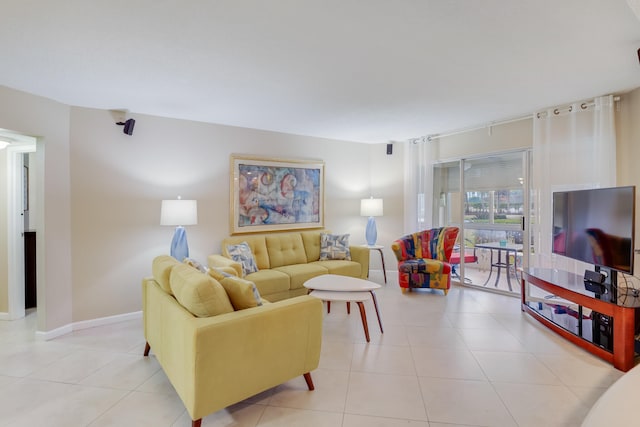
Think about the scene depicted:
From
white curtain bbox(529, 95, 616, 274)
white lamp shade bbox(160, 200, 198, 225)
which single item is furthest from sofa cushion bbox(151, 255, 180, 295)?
white curtain bbox(529, 95, 616, 274)

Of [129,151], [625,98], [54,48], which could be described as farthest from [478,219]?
[54,48]

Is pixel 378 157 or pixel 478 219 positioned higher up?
pixel 378 157

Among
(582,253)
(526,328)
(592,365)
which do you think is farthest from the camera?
(526,328)

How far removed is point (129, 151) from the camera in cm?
354

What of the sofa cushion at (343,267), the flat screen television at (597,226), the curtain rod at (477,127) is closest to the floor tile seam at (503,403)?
the flat screen television at (597,226)

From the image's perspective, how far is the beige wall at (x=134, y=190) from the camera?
329 cm

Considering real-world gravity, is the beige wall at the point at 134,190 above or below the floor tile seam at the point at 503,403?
above

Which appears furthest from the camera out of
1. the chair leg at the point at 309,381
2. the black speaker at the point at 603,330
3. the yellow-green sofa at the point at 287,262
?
the yellow-green sofa at the point at 287,262

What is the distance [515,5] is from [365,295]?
8.01 feet

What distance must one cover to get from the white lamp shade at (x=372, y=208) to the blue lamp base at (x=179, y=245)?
2803 millimetres

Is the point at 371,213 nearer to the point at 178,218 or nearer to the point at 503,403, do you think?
the point at 178,218

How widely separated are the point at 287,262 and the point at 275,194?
1.04 meters

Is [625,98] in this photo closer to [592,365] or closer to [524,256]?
[524,256]

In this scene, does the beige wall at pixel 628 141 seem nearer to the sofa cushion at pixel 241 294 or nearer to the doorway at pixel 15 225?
the sofa cushion at pixel 241 294
